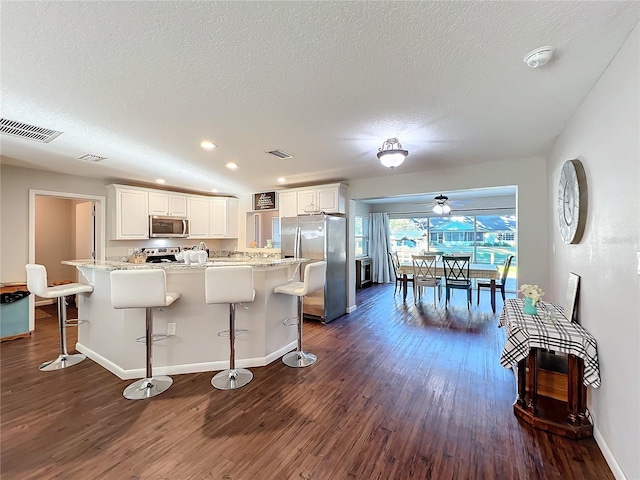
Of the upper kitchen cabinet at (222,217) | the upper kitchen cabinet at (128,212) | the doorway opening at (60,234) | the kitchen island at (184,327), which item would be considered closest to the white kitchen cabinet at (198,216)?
the upper kitchen cabinet at (222,217)

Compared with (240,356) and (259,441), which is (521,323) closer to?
(259,441)

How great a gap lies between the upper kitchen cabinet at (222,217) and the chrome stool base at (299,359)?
3.73 metres

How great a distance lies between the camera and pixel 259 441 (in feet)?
6.27

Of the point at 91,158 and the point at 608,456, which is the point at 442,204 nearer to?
the point at 608,456

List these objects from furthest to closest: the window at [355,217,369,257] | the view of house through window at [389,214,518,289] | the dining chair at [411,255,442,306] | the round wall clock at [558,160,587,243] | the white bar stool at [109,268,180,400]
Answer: the window at [355,217,369,257] < the view of house through window at [389,214,518,289] < the dining chair at [411,255,442,306] < the white bar stool at [109,268,180,400] < the round wall clock at [558,160,587,243]

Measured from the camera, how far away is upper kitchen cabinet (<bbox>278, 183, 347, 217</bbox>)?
4.95m

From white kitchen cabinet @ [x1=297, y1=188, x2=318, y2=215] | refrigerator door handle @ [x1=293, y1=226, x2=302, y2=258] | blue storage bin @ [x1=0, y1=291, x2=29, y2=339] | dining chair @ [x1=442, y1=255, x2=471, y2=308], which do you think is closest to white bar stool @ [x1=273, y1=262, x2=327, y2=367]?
refrigerator door handle @ [x1=293, y1=226, x2=302, y2=258]

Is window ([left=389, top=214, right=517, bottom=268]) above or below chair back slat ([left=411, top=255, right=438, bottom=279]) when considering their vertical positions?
above

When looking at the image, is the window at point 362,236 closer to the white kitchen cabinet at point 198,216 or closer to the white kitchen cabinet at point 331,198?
the white kitchen cabinet at point 331,198

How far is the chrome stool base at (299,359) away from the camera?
10.0 ft

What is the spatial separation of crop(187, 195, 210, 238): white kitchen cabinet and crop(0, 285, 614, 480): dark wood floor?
3127 millimetres

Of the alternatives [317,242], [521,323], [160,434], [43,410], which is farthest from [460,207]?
[43,410]

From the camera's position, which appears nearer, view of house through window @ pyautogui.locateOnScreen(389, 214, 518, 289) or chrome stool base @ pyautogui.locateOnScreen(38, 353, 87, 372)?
chrome stool base @ pyautogui.locateOnScreen(38, 353, 87, 372)

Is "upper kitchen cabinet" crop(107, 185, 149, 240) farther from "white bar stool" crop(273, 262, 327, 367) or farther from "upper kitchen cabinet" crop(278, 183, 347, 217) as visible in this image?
"white bar stool" crop(273, 262, 327, 367)
